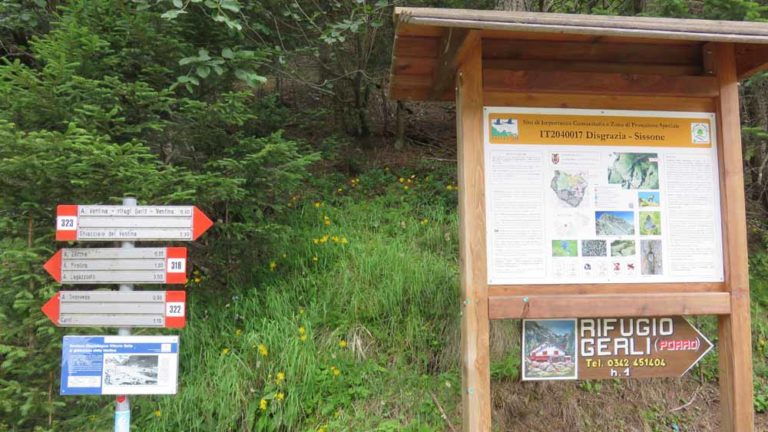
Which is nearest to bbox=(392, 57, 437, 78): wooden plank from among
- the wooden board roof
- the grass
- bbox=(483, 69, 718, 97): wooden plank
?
the wooden board roof

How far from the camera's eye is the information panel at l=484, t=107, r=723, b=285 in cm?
272

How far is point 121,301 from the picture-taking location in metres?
2.61

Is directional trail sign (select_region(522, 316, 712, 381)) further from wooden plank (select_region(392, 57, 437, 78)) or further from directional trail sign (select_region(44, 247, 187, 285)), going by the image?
directional trail sign (select_region(44, 247, 187, 285))

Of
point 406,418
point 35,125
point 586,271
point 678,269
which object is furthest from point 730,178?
point 35,125

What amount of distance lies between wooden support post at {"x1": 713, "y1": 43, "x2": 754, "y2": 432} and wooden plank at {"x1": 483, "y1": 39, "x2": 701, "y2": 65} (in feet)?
1.23

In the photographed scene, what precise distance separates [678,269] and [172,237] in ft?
9.71

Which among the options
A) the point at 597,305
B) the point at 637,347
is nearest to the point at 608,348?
the point at 637,347

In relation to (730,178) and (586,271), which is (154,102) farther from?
(730,178)

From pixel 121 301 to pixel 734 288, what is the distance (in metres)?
3.55

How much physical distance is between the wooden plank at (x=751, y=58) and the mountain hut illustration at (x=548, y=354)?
2.24 meters

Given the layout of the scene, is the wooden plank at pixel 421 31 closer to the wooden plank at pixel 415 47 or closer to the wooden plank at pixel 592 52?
the wooden plank at pixel 415 47

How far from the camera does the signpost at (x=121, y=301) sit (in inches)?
101

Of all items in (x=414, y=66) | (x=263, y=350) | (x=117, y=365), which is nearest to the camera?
(x=117, y=365)

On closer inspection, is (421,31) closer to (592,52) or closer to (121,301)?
(592,52)
